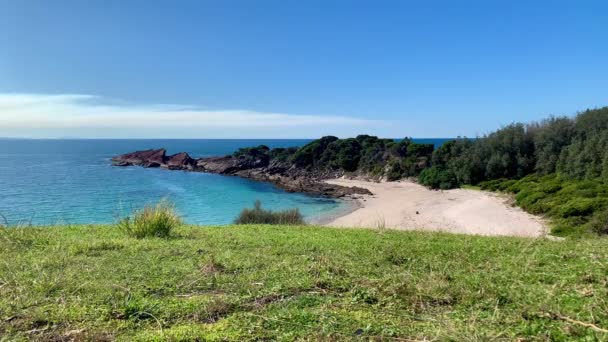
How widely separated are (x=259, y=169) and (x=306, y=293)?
2385 inches

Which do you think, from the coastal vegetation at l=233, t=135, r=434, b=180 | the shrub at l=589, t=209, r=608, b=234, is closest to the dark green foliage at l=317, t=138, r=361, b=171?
the coastal vegetation at l=233, t=135, r=434, b=180

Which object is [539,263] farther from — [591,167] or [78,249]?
[591,167]

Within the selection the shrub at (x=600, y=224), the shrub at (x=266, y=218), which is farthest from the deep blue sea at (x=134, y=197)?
the shrub at (x=600, y=224)

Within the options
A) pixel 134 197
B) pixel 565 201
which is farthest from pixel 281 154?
pixel 565 201

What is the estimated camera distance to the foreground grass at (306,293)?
3.17m

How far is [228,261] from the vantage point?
18.6ft

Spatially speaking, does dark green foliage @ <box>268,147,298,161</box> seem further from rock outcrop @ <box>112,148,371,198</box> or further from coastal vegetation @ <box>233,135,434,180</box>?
rock outcrop @ <box>112,148,371,198</box>

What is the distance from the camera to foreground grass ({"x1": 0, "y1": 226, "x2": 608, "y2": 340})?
317cm

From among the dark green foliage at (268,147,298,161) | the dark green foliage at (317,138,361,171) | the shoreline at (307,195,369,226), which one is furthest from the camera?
the dark green foliage at (268,147,298,161)

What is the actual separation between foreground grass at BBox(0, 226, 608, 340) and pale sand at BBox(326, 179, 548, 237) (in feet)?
47.1

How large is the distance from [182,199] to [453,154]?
33.3 metres

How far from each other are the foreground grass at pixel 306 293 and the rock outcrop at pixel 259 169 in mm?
38959

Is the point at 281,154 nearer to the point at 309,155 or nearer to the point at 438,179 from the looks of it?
the point at 309,155

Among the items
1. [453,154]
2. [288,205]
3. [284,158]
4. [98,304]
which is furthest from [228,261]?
[284,158]
